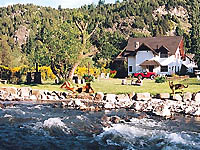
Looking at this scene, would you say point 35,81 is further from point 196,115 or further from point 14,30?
point 14,30

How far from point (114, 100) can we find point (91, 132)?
25.8ft

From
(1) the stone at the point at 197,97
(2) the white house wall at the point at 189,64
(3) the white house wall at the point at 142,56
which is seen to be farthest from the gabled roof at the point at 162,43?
(1) the stone at the point at 197,97

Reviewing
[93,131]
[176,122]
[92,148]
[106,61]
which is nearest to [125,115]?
[176,122]

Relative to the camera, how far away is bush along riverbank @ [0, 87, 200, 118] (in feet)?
52.9

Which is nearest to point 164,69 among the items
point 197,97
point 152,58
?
point 152,58

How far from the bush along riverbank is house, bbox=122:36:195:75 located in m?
29.6

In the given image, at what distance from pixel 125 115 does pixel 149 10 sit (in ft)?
409

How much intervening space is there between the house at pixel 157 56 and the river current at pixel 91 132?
115 ft

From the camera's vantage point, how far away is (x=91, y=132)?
1130cm

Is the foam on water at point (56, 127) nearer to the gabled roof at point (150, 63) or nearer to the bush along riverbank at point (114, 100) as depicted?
the bush along riverbank at point (114, 100)

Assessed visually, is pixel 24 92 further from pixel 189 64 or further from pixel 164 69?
pixel 189 64

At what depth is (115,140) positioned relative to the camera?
402 inches

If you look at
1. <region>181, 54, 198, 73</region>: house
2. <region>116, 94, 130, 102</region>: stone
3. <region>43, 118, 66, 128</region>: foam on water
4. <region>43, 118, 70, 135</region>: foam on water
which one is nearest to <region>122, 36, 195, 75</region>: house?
<region>181, 54, 198, 73</region>: house

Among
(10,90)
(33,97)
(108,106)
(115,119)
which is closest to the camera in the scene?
(115,119)
